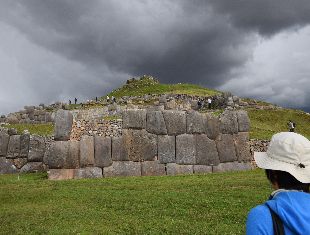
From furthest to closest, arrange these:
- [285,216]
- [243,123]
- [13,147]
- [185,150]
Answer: [13,147] < [243,123] < [185,150] < [285,216]

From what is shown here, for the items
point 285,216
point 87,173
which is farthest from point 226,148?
point 285,216

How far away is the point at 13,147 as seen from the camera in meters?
27.5

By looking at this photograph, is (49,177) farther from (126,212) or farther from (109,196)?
(126,212)

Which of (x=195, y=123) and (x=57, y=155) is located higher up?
(x=195, y=123)

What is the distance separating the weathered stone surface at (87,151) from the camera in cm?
2381

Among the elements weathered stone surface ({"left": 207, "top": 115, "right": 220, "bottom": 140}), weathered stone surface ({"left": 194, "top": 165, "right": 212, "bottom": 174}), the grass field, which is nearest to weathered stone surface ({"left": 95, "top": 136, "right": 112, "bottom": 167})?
the grass field

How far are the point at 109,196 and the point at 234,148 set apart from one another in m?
11.8

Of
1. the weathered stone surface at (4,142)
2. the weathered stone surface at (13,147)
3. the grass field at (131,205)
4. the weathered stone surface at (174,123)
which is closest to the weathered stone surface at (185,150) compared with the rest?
the weathered stone surface at (174,123)

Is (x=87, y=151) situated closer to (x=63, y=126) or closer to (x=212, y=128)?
(x=63, y=126)

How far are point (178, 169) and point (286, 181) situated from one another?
71.3 ft

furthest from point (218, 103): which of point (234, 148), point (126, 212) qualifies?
point (126, 212)

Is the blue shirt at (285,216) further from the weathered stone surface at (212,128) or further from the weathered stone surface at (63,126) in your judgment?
the weathered stone surface at (212,128)

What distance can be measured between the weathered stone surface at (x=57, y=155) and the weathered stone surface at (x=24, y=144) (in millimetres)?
4190

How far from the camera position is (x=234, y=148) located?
1054 inches
